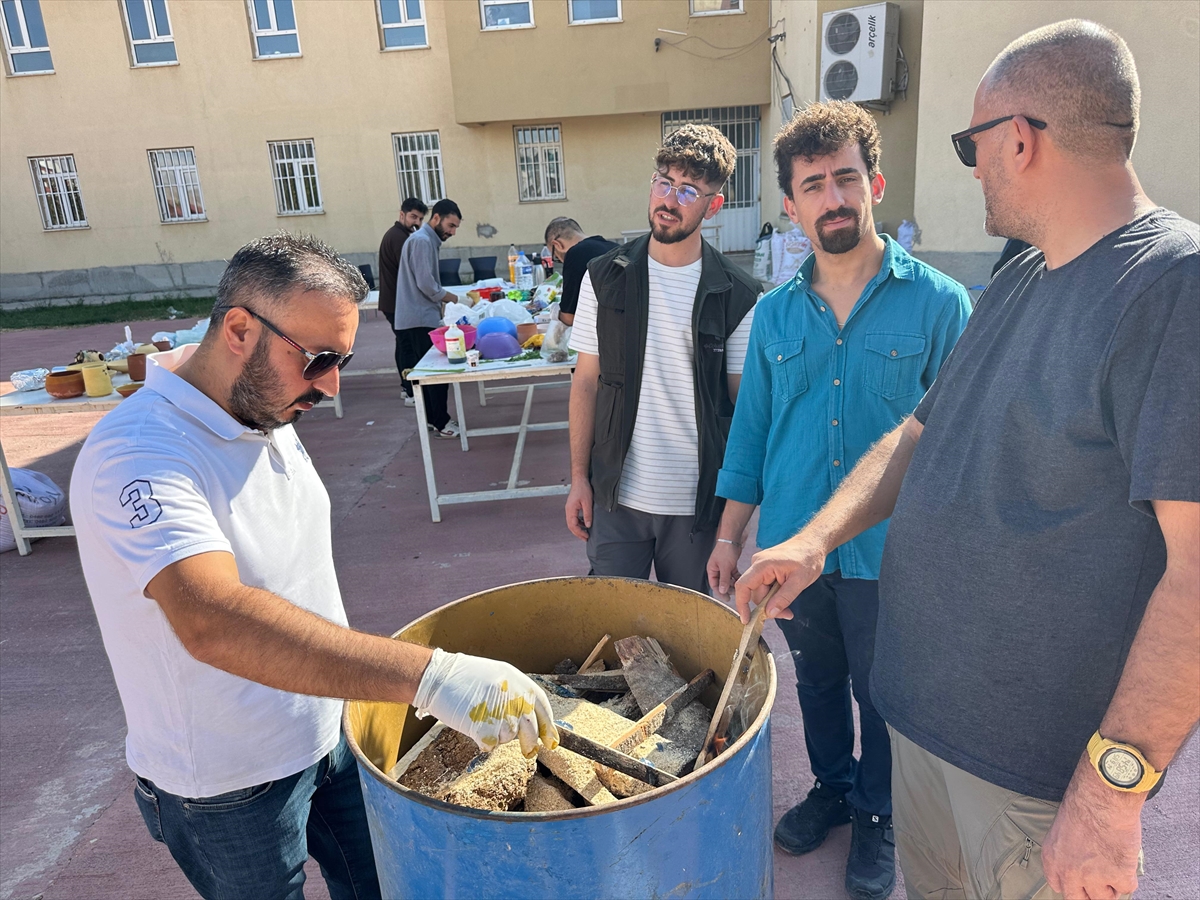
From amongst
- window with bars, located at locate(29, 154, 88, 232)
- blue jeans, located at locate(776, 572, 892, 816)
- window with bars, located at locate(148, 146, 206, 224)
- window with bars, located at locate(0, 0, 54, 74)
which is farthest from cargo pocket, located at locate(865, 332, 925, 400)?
window with bars, located at locate(0, 0, 54, 74)

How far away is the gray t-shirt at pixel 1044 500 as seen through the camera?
111cm

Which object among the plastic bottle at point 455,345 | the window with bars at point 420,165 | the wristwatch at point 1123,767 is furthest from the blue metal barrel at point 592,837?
the window with bars at point 420,165

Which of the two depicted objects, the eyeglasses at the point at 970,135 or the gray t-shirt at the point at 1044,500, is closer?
the gray t-shirt at the point at 1044,500

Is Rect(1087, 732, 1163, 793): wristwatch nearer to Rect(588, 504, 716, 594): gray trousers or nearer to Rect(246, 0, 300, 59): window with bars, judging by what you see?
Rect(588, 504, 716, 594): gray trousers

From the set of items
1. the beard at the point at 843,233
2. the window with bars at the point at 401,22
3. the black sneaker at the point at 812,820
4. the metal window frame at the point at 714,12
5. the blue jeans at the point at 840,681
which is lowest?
the black sneaker at the point at 812,820

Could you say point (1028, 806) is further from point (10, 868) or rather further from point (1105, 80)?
point (10, 868)

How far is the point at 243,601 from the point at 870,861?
1.97 metres

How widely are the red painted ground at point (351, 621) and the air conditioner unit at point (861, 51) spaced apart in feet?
20.8

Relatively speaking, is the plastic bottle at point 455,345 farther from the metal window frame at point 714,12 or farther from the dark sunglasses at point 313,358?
the metal window frame at point 714,12

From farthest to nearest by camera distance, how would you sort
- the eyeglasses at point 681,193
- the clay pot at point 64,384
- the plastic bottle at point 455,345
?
the plastic bottle at point 455,345
the clay pot at point 64,384
the eyeglasses at point 681,193

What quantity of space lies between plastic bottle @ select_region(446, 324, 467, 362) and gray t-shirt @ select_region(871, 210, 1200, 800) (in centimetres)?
393

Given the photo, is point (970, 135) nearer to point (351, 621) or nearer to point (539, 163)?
point (351, 621)

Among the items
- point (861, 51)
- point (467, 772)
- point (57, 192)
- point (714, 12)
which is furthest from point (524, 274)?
point (57, 192)

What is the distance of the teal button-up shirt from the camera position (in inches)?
80.8
